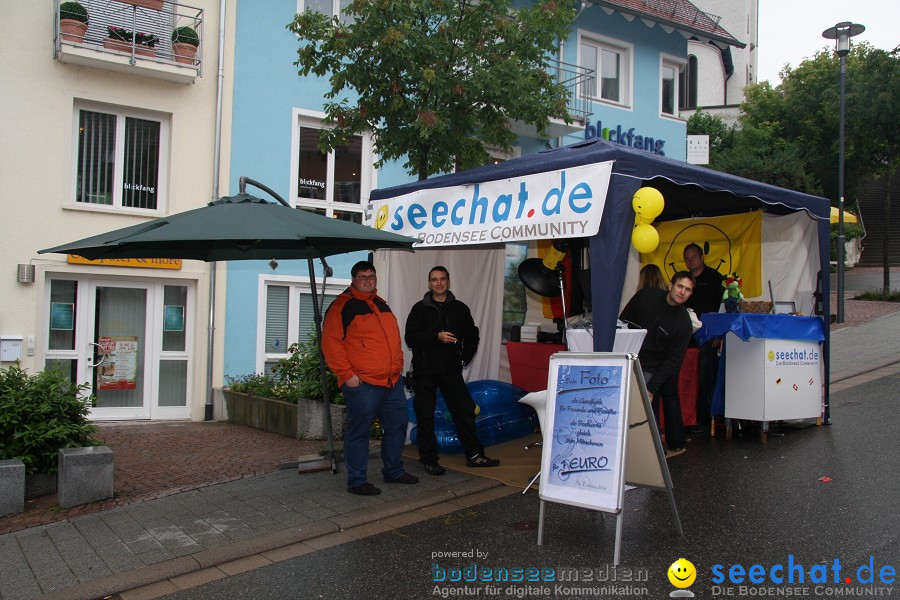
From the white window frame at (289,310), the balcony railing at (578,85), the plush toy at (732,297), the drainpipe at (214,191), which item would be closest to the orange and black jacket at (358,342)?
the plush toy at (732,297)

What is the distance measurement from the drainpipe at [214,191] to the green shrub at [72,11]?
82.2 inches

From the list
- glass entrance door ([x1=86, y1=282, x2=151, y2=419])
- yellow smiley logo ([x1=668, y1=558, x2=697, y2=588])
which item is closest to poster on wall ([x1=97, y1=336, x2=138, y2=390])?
glass entrance door ([x1=86, y1=282, x2=151, y2=419])

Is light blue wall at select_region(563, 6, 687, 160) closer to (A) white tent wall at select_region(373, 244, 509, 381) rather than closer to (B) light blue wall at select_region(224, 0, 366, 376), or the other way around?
(B) light blue wall at select_region(224, 0, 366, 376)

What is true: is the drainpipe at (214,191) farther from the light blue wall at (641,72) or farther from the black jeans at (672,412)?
the light blue wall at (641,72)

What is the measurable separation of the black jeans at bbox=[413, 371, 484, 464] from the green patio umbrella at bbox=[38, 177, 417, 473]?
51.9 inches

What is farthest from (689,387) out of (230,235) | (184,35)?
(184,35)

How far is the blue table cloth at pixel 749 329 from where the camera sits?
7.46 m

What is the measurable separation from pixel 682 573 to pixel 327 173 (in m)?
10.3

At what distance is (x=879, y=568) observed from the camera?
14.0 feet

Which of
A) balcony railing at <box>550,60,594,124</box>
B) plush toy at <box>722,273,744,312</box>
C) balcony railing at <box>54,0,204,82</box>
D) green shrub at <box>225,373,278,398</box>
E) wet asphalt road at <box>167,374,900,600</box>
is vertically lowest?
wet asphalt road at <box>167,374,900,600</box>

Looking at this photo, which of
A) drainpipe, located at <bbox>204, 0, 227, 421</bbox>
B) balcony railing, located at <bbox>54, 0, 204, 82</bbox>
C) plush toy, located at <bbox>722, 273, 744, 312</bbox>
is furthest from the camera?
drainpipe, located at <bbox>204, 0, 227, 421</bbox>

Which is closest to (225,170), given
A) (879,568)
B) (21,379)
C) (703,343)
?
(21,379)

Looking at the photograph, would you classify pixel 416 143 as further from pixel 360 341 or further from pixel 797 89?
pixel 797 89

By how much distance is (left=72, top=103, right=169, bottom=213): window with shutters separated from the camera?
11.3 metres
